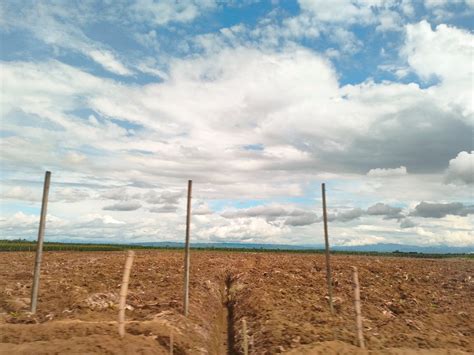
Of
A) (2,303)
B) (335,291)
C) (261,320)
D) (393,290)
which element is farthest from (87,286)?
(393,290)

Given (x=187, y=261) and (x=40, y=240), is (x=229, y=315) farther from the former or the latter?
(x=40, y=240)

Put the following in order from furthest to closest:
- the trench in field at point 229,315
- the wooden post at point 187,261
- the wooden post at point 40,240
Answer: the wooden post at point 187,261 → the trench in field at point 229,315 → the wooden post at point 40,240

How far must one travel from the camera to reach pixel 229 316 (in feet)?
73.2

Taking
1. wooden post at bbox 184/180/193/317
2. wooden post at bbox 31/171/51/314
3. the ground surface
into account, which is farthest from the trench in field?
wooden post at bbox 31/171/51/314

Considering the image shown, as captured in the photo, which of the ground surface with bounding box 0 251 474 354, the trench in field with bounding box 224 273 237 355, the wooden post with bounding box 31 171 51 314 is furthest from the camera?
the trench in field with bounding box 224 273 237 355

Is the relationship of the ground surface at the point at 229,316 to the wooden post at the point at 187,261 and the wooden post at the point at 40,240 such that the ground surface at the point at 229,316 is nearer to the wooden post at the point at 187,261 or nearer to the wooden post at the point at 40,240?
the wooden post at the point at 187,261

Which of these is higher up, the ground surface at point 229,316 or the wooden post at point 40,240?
the wooden post at point 40,240

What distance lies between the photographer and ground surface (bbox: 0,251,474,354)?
13320 millimetres

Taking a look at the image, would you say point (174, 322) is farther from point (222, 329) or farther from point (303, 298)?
point (303, 298)

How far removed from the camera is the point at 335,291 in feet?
81.9

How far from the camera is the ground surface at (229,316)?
13320 mm

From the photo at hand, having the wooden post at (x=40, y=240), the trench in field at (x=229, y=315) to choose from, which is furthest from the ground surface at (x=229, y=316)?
the wooden post at (x=40, y=240)

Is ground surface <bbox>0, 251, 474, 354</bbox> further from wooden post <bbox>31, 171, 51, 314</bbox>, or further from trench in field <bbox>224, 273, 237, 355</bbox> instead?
wooden post <bbox>31, 171, 51, 314</bbox>

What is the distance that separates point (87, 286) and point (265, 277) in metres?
14.4
